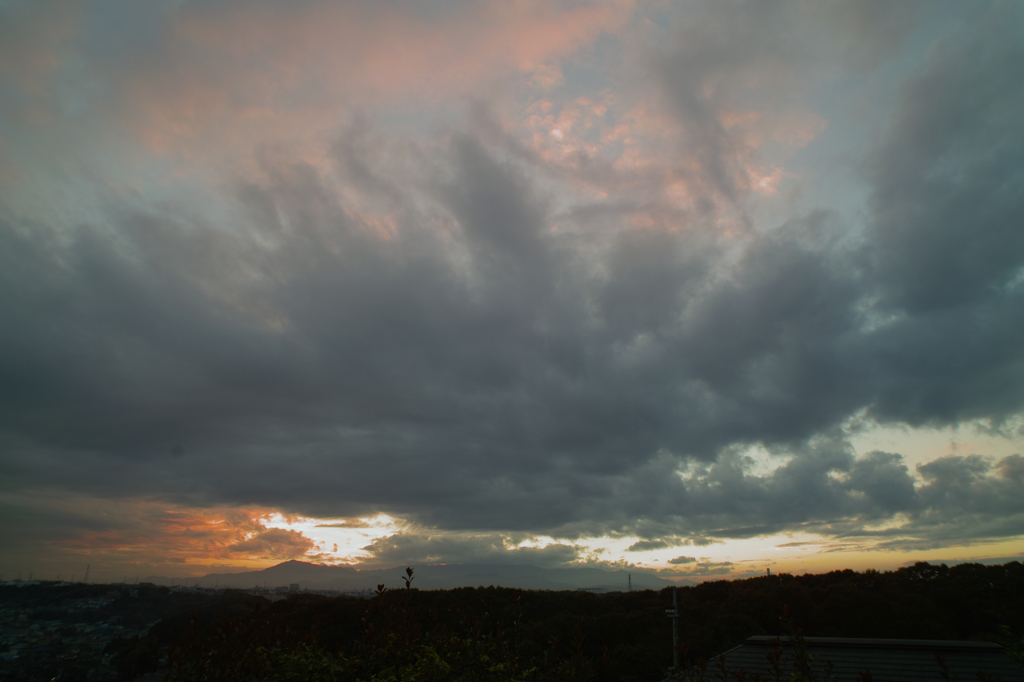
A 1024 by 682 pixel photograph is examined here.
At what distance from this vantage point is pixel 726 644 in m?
37.2

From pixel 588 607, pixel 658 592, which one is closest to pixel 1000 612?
pixel 658 592

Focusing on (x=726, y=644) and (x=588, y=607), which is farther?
(x=588, y=607)

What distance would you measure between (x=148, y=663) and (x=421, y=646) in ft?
19.1

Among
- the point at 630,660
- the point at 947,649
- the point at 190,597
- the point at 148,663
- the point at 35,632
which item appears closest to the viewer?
the point at 148,663

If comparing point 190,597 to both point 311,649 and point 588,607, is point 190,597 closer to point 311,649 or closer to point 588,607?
point 588,607

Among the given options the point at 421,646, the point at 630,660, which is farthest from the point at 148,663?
the point at 630,660

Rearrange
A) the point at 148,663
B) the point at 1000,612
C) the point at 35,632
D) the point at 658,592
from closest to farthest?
the point at 148,663 < the point at 35,632 < the point at 1000,612 < the point at 658,592

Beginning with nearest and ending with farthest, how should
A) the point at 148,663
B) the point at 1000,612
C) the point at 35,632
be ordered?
1. the point at 148,663
2. the point at 35,632
3. the point at 1000,612

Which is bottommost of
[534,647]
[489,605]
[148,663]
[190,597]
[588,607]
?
[588,607]

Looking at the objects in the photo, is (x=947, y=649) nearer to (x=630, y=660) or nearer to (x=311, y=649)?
(x=630, y=660)

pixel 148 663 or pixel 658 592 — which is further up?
pixel 148 663

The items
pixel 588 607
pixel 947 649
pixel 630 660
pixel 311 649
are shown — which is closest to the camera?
pixel 311 649

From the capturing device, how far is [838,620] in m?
43.4

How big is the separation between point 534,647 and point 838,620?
51245 millimetres
